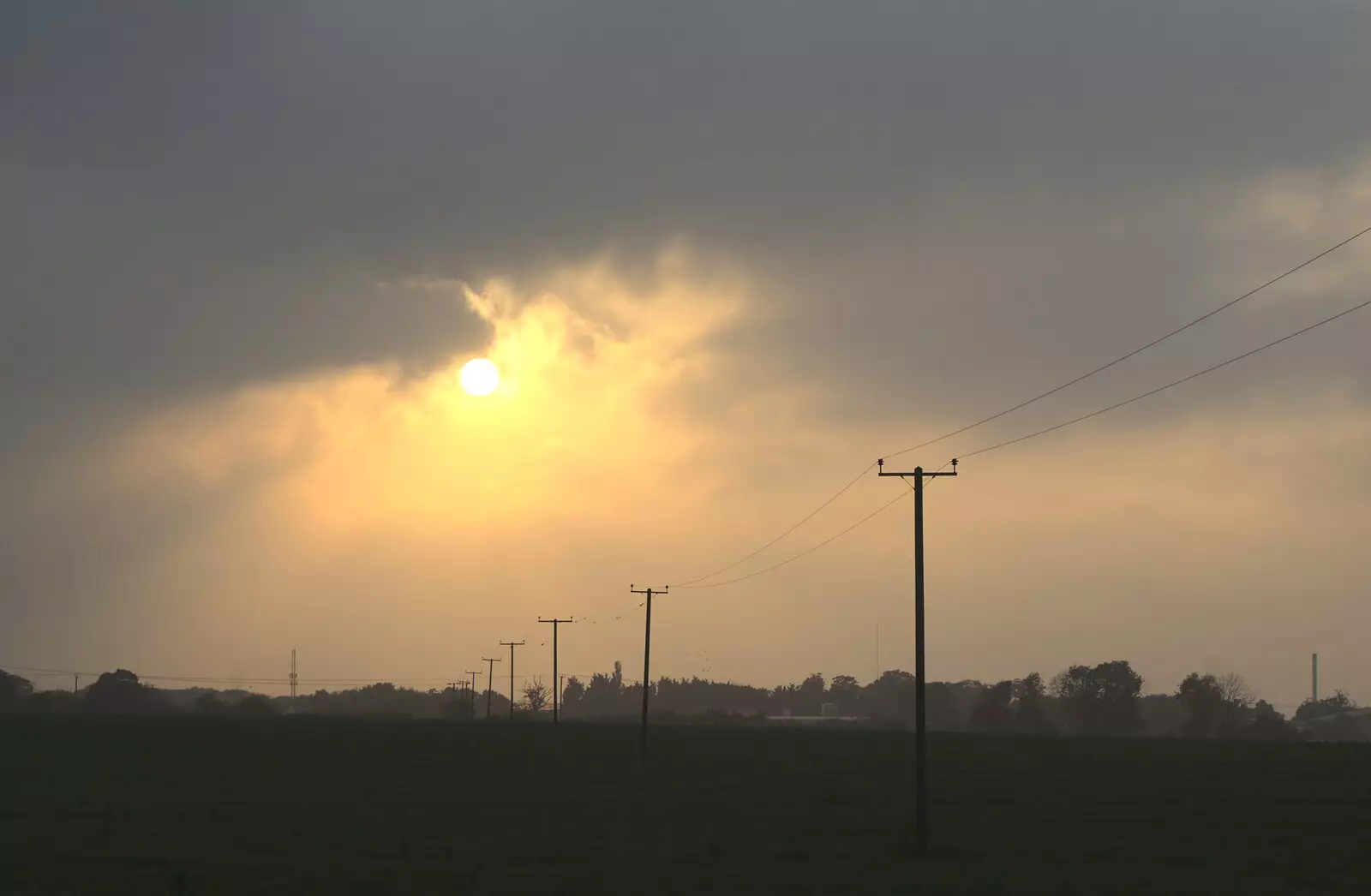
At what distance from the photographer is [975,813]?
6250cm

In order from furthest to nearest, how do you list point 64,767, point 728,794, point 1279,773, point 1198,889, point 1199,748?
point 1199,748 → point 1279,773 → point 64,767 → point 728,794 → point 1198,889

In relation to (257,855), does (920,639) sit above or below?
above

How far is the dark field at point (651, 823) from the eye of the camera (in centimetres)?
3934

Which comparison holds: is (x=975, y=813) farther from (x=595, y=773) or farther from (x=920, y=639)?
(x=595, y=773)

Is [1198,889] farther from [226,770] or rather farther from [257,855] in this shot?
[226,770]

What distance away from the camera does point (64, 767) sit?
87688 millimetres

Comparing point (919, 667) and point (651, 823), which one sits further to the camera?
point (651, 823)

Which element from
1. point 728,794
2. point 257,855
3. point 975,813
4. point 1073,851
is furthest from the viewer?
point 728,794

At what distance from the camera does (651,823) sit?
55375mm

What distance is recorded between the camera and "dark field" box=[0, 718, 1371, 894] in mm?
39344

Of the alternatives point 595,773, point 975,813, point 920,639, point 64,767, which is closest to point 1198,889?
point 920,639

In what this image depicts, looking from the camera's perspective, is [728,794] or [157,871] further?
[728,794]

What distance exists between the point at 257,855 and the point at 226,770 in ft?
158

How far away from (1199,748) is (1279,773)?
5423 centimetres
